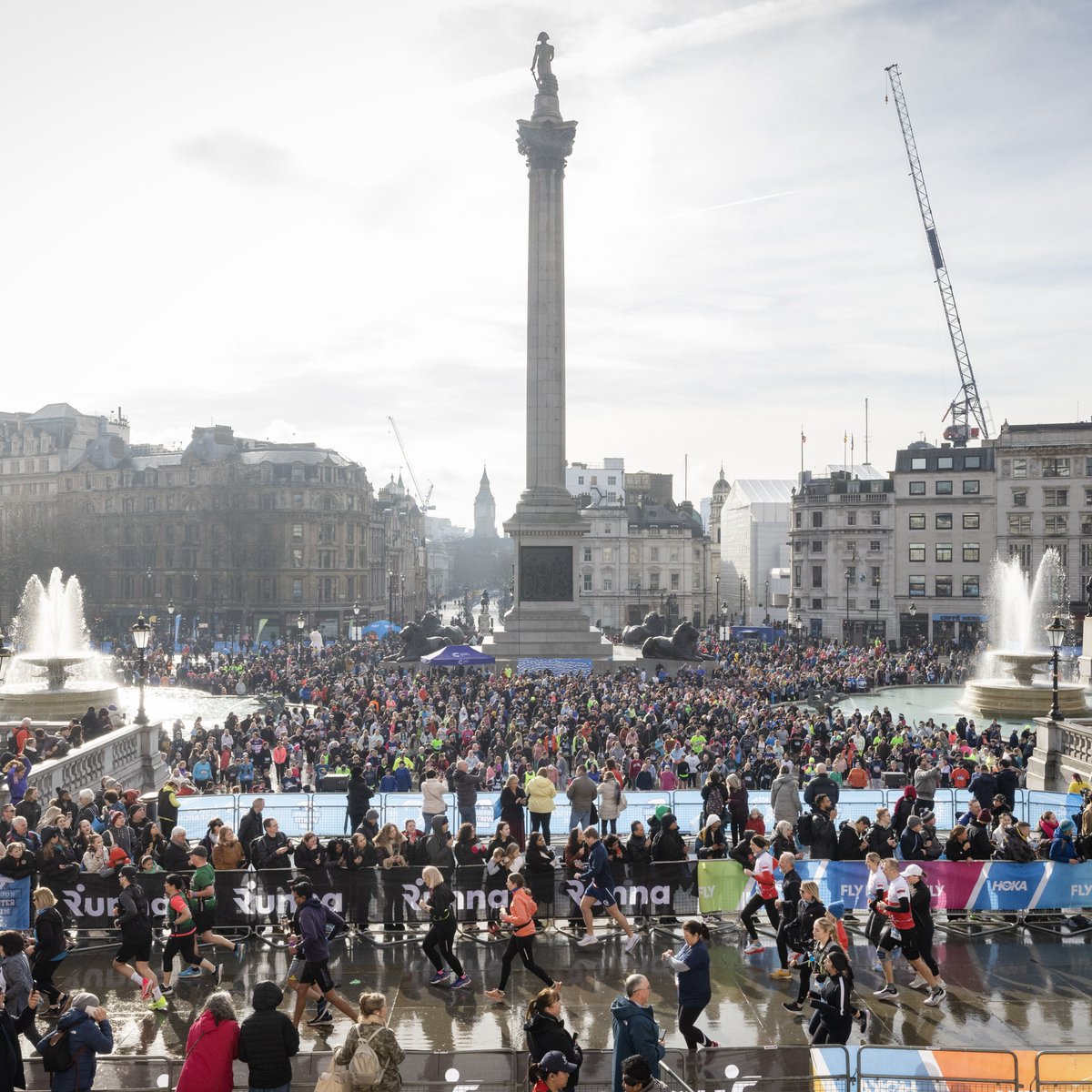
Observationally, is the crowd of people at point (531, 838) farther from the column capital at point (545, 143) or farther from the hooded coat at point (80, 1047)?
the column capital at point (545, 143)

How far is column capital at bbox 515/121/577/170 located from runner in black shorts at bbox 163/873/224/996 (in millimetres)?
43229

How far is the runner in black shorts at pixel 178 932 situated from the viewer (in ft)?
39.9

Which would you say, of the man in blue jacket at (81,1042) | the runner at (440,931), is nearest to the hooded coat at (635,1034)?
the runner at (440,931)

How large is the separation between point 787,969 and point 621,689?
862 inches

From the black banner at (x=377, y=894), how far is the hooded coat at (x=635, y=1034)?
239 inches

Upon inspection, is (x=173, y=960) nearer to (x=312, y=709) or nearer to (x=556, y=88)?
(x=312, y=709)

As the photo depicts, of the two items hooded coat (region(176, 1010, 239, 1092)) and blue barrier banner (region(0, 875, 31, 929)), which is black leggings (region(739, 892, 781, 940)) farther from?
blue barrier banner (region(0, 875, 31, 929))

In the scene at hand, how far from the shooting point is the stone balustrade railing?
19.1m

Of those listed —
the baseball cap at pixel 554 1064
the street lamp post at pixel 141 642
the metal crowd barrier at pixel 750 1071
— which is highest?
the street lamp post at pixel 141 642

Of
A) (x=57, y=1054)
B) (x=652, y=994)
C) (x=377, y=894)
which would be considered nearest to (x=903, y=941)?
(x=652, y=994)

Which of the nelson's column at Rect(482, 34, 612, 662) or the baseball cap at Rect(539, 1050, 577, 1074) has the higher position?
the nelson's column at Rect(482, 34, 612, 662)

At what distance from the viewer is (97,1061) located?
9094mm

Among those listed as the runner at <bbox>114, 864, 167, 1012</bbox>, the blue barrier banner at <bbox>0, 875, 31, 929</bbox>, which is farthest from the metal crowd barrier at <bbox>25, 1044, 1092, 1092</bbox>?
the blue barrier banner at <bbox>0, 875, 31, 929</bbox>

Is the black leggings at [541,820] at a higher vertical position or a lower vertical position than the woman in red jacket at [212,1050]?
lower
